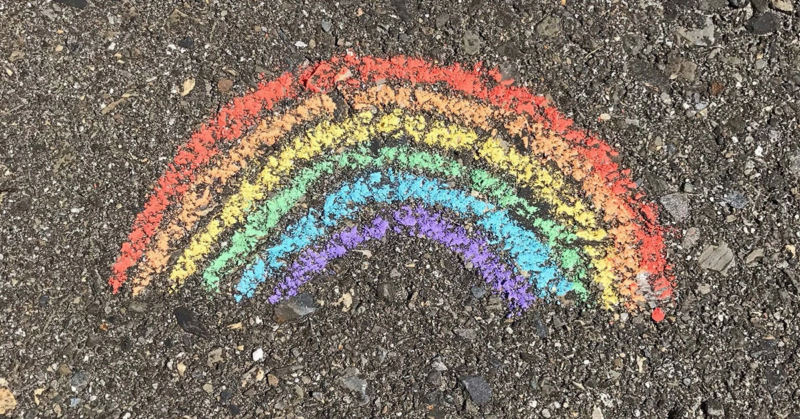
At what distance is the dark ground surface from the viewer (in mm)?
2336

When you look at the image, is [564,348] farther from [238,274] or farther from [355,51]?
[355,51]

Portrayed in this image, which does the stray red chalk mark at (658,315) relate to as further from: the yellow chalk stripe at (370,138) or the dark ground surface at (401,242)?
the yellow chalk stripe at (370,138)

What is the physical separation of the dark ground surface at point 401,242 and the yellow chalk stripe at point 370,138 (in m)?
0.18

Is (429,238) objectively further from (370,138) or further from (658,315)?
(658,315)

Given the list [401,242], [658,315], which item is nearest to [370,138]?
[401,242]

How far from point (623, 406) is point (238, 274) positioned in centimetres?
150

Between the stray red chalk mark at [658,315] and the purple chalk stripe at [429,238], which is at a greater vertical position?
the stray red chalk mark at [658,315]

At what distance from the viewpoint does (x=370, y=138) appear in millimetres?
2500

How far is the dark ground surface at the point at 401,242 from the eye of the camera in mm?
2336

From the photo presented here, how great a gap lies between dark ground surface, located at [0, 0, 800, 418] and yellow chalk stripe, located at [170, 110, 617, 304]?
177 mm

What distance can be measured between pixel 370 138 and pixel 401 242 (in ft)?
1.39

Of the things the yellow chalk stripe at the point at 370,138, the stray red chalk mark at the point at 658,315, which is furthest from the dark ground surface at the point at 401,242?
the yellow chalk stripe at the point at 370,138

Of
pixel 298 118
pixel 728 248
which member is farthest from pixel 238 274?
pixel 728 248

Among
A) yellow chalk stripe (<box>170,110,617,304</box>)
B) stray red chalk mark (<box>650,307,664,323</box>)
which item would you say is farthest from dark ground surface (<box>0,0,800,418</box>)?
yellow chalk stripe (<box>170,110,617,304</box>)
